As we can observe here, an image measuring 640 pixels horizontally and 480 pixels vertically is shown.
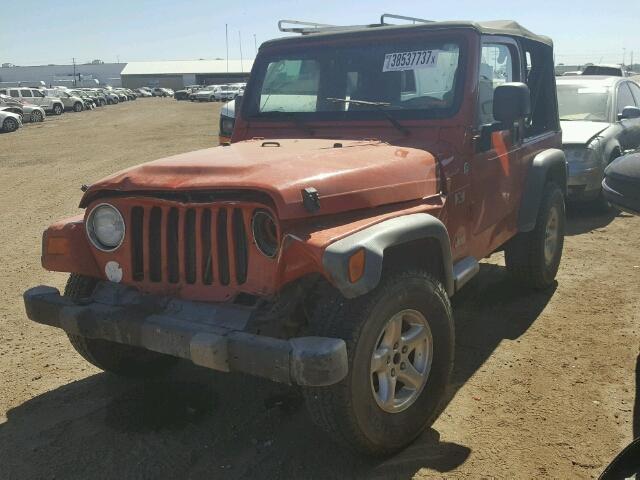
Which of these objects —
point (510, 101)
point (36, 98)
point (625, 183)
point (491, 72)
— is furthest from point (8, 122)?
point (625, 183)

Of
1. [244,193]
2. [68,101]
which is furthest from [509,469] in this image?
[68,101]

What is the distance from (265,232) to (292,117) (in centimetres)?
160

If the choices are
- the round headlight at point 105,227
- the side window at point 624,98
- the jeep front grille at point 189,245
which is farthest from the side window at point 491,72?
the side window at point 624,98

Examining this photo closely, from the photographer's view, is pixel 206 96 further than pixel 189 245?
Yes

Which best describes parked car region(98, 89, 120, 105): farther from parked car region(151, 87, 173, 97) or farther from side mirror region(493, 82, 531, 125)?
side mirror region(493, 82, 531, 125)

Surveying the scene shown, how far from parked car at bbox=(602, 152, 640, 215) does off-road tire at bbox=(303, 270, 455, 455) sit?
38.3 inches

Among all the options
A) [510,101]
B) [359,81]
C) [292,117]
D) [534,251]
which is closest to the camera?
[510,101]

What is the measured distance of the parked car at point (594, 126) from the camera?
25.9ft

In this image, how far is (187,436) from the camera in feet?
10.8

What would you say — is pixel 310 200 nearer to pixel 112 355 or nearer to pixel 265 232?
pixel 265 232

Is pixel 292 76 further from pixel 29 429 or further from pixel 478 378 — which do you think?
pixel 29 429

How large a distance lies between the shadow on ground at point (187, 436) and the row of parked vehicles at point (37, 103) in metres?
25.0

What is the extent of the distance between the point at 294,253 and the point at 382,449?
1046mm

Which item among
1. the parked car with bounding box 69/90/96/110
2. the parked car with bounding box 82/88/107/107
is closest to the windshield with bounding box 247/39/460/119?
the parked car with bounding box 69/90/96/110
